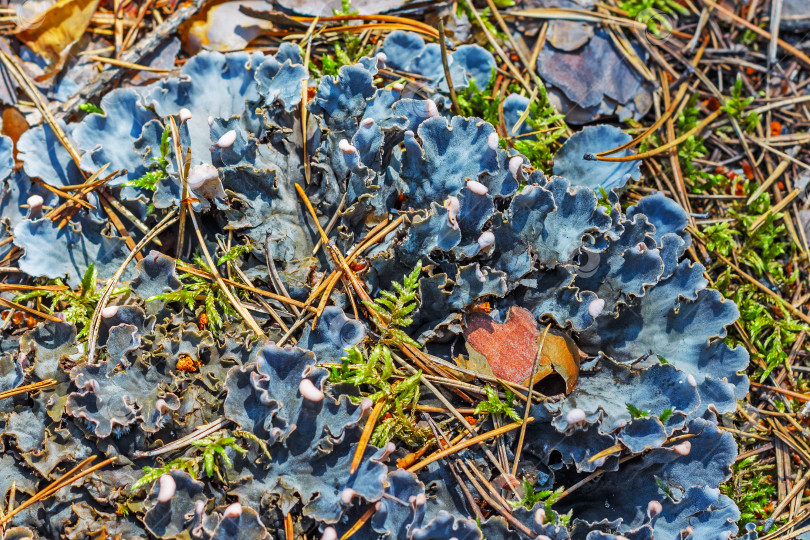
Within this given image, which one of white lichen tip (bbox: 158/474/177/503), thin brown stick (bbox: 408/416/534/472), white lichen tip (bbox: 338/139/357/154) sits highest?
white lichen tip (bbox: 338/139/357/154)

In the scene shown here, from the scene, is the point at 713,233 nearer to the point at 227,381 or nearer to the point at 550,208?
the point at 550,208

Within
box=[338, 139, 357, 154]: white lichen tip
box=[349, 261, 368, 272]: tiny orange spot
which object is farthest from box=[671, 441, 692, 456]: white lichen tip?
box=[338, 139, 357, 154]: white lichen tip

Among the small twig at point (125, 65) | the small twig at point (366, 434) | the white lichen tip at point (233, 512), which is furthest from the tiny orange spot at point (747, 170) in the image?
the small twig at point (125, 65)

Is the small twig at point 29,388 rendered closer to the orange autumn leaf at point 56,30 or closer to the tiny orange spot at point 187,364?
the tiny orange spot at point 187,364

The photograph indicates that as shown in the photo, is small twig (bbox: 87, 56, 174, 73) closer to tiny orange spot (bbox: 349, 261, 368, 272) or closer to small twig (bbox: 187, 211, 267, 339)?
small twig (bbox: 187, 211, 267, 339)

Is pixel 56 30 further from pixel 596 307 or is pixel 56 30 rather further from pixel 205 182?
pixel 596 307

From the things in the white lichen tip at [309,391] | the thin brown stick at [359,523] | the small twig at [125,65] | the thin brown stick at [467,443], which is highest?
the small twig at [125,65]

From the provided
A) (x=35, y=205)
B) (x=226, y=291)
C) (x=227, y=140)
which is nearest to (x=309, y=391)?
(x=226, y=291)
